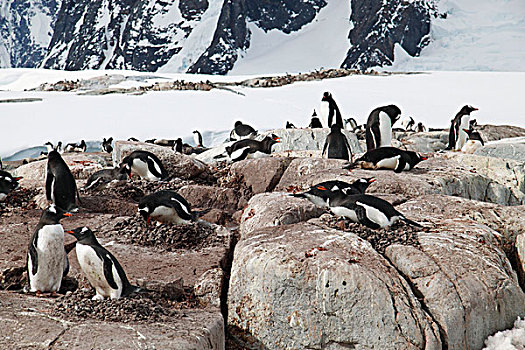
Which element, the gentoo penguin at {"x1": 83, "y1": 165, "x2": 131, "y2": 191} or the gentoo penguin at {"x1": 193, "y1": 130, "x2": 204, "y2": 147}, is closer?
the gentoo penguin at {"x1": 83, "y1": 165, "x2": 131, "y2": 191}

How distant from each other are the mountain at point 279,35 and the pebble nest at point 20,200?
1661 inches

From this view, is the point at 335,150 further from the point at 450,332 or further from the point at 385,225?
the point at 450,332

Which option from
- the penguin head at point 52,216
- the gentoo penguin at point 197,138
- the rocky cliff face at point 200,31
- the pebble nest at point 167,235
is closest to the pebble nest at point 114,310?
the penguin head at point 52,216

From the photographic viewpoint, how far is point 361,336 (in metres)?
3.74

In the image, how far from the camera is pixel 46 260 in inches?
169

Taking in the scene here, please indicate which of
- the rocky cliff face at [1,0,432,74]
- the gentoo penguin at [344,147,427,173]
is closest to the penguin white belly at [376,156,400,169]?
the gentoo penguin at [344,147,427,173]

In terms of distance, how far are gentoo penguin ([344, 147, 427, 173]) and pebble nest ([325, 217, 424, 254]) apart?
74.0 inches

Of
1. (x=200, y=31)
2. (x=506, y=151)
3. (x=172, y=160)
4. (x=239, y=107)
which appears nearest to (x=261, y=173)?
(x=172, y=160)

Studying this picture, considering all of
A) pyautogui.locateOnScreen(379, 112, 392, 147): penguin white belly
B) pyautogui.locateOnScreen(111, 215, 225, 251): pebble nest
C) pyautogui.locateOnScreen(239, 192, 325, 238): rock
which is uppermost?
pyautogui.locateOnScreen(379, 112, 392, 147): penguin white belly

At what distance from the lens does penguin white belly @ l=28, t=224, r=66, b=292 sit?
14.1ft

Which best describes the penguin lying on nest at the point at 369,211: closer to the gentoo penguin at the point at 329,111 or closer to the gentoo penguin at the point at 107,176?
the gentoo penguin at the point at 107,176

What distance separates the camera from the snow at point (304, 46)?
7656 cm

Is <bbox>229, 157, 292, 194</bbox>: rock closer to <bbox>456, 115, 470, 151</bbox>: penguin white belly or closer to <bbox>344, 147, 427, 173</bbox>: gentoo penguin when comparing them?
<bbox>344, 147, 427, 173</bbox>: gentoo penguin

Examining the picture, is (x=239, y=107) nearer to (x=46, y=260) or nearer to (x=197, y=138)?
(x=197, y=138)
